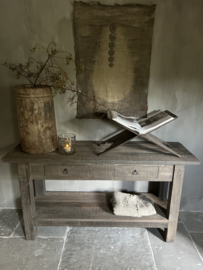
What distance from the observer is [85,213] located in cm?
176

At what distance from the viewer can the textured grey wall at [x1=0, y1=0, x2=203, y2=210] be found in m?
1.66

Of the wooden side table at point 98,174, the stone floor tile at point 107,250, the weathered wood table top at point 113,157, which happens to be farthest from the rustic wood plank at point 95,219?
the weathered wood table top at point 113,157

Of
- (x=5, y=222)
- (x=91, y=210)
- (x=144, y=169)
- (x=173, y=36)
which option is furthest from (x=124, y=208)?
(x=173, y=36)

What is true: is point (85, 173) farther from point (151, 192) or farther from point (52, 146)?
point (151, 192)

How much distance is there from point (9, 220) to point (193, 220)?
181cm

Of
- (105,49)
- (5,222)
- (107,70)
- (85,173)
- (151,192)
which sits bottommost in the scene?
(5,222)

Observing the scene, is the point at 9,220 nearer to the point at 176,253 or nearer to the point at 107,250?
the point at 107,250

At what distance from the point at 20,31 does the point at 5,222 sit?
1753mm

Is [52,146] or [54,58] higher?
[54,58]

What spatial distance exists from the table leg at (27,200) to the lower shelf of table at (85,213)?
74mm

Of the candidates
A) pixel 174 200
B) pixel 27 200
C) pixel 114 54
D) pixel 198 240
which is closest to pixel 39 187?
pixel 27 200

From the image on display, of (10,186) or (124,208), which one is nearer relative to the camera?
(124,208)

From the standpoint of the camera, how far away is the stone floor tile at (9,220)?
187 centimetres

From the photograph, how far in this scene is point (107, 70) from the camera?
1755 mm
